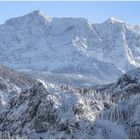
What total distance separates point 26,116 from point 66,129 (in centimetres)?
1997

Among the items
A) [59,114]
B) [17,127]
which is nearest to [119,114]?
[59,114]

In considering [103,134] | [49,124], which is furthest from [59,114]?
[103,134]

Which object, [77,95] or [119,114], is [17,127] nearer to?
[77,95]

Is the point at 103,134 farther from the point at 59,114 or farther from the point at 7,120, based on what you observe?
the point at 7,120

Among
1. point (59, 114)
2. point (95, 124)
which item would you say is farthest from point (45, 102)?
point (95, 124)

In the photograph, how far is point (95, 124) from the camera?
574 feet

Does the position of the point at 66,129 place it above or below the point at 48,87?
below

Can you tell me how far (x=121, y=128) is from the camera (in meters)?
176

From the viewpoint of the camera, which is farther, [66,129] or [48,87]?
[48,87]

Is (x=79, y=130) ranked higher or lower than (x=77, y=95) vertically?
lower

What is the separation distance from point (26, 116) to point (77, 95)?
19.0 m

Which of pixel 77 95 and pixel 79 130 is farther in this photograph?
pixel 77 95

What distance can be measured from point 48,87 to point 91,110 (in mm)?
17899

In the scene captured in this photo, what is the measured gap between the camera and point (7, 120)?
7628 inches
